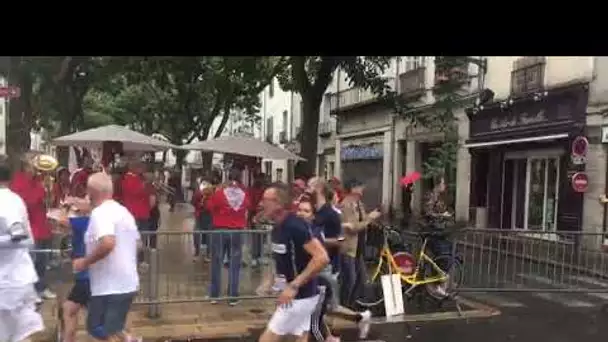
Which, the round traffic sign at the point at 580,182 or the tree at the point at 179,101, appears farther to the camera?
the tree at the point at 179,101

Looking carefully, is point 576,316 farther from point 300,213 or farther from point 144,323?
point 144,323

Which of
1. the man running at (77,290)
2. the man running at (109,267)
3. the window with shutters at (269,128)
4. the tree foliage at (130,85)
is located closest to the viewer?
the man running at (109,267)

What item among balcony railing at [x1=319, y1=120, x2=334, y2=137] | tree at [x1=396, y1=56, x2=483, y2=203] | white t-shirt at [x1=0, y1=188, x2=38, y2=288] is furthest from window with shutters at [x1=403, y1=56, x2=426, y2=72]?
white t-shirt at [x1=0, y1=188, x2=38, y2=288]

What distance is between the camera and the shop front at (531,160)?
15.3 metres

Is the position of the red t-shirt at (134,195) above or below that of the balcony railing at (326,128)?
below

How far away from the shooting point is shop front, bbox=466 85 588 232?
1534cm

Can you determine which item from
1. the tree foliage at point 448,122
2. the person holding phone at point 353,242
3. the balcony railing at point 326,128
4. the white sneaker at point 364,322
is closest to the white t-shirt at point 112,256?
the white sneaker at point 364,322

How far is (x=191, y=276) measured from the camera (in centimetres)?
860

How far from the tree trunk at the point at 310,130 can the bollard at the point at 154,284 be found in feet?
17.1

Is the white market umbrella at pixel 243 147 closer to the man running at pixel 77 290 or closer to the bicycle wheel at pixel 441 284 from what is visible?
the bicycle wheel at pixel 441 284

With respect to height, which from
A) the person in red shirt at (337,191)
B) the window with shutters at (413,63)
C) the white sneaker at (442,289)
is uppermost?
the window with shutters at (413,63)

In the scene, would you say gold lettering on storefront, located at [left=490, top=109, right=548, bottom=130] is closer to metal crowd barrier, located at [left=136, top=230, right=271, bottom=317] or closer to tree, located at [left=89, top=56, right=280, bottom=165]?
tree, located at [left=89, top=56, right=280, bottom=165]

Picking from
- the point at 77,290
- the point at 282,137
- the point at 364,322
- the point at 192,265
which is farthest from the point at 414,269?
the point at 282,137
